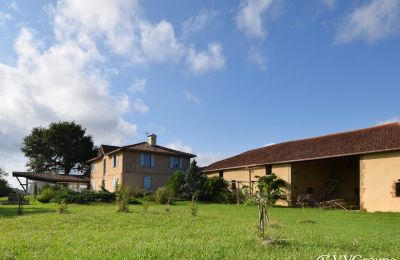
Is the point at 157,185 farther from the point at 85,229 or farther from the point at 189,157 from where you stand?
the point at 85,229

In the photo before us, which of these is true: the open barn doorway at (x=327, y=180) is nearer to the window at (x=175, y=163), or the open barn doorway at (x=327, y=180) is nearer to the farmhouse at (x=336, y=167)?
the farmhouse at (x=336, y=167)

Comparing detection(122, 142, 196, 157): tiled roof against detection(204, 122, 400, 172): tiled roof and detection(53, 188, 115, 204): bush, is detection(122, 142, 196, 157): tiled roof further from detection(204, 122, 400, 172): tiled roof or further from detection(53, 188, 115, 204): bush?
detection(53, 188, 115, 204): bush

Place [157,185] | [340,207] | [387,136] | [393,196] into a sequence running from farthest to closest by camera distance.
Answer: [157,185] < [340,207] < [387,136] < [393,196]

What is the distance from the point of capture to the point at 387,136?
23.0m

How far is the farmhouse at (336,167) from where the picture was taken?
69.9 feet

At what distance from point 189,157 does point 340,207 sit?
58.4 feet

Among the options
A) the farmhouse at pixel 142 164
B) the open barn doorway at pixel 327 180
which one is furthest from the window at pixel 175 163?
the open barn doorway at pixel 327 180

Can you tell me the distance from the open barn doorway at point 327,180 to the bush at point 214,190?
18.9 ft

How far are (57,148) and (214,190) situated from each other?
96.0 feet

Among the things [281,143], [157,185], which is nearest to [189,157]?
[157,185]

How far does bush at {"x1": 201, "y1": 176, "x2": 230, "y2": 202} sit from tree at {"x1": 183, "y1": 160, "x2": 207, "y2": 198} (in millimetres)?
472

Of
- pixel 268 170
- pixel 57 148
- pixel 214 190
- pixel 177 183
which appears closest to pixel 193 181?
pixel 177 183

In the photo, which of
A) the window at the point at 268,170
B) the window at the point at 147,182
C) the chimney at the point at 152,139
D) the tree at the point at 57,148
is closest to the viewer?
the window at the point at 268,170

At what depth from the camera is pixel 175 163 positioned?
3869 centimetres
